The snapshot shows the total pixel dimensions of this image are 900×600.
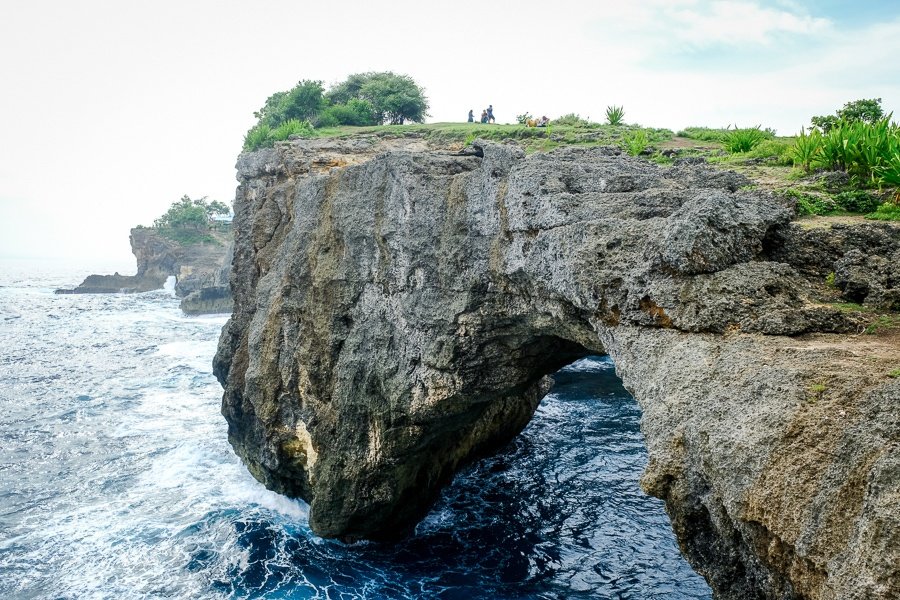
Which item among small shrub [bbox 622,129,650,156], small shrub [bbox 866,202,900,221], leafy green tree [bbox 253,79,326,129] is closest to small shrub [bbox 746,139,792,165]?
small shrub [bbox 622,129,650,156]

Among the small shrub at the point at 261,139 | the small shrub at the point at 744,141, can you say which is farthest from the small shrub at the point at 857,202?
the small shrub at the point at 261,139

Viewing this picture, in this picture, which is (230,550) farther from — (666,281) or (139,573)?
(666,281)

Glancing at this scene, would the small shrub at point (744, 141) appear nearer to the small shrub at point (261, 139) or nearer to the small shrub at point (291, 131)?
the small shrub at point (291, 131)

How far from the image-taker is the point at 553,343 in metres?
13.0

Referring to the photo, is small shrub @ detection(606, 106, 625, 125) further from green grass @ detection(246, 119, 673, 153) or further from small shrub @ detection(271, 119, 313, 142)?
small shrub @ detection(271, 119, 313, 142)

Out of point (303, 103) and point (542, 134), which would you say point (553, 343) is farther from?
point (303, 103)

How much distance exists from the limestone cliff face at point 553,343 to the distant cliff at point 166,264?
55626mm

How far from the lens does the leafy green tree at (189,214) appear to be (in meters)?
74.4

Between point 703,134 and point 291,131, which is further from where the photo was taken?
point 291,131

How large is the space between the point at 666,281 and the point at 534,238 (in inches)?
125

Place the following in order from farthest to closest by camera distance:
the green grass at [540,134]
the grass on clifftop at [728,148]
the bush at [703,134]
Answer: the bush at [703,134], the green grass at [540,134], the grass on clifftop at [728,148]

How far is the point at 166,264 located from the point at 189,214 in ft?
27.7

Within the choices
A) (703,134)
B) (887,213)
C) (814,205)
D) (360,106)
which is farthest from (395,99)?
(887,213)

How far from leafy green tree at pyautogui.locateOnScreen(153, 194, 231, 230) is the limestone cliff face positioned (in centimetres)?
6000
